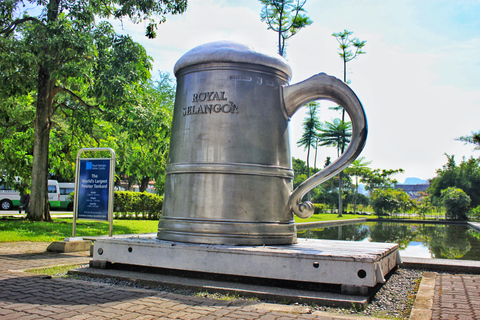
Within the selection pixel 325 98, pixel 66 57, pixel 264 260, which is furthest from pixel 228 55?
pixel 66 57

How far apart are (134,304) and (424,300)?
2.59 m

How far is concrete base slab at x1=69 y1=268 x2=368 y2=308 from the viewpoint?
3666mm

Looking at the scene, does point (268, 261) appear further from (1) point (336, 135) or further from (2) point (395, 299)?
(1) point (336, 135)

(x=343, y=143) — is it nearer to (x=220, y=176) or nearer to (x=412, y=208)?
(x=412, y=208)

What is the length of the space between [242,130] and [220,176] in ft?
1.89

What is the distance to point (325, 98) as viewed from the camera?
496 cm

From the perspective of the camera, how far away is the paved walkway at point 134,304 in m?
3.32

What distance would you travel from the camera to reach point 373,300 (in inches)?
153

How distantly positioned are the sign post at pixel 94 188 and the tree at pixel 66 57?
12.4 feet

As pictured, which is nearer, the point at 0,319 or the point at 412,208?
the point at 0,319

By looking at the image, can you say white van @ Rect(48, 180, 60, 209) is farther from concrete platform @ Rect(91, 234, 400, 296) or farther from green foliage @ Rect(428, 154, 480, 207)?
green foliage @ Rect(428, 154, 480, 207)

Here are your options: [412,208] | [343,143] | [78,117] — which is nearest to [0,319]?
[78,117]

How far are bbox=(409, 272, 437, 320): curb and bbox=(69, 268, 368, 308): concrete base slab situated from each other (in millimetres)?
412

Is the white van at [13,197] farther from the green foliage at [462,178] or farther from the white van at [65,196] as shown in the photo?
the green foliage at [462,178]
